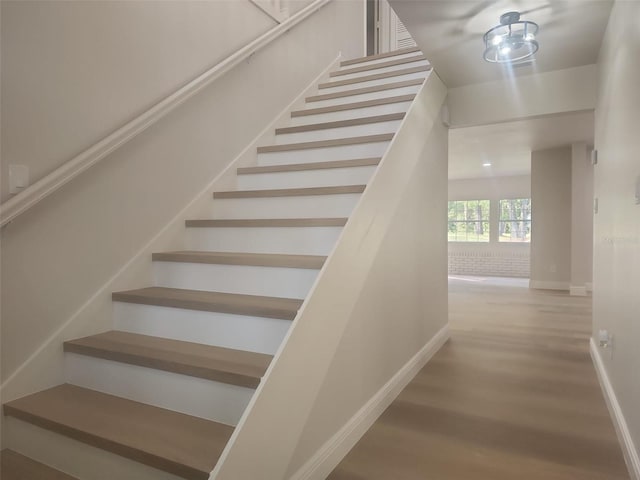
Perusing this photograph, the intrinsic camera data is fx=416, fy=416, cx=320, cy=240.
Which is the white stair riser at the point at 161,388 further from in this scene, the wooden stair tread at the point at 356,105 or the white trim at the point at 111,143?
the wooden stair tread at the point at 356,105

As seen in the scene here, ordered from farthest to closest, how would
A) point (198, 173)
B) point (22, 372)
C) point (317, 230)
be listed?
1. point (198, 173)
2. point (317, 230)
3. point (22, 372)

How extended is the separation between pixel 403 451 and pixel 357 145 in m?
1.83

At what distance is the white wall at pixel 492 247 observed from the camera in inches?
367

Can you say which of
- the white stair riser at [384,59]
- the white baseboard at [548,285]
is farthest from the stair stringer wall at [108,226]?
the white baseboard at [548,285]

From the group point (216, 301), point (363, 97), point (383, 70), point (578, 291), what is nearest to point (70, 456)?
point (216, 301)

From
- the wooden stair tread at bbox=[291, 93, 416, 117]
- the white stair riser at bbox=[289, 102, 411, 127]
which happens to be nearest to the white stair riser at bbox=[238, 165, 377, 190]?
the white stair riser at bbox=[289, 102, 411, 127]

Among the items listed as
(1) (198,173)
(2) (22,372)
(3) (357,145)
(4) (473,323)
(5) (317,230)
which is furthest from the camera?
(4) (473,323)

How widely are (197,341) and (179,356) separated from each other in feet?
0.60

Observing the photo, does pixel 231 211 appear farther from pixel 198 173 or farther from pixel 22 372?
A: pixel 22 372

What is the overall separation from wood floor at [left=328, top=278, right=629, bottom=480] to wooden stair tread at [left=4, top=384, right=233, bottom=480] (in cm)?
60

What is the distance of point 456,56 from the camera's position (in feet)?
8.77

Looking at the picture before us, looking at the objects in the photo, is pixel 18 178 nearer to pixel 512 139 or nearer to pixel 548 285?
pixel 512 139

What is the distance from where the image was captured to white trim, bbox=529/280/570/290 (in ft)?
21.1

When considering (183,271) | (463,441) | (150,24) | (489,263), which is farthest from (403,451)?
(489,263)
